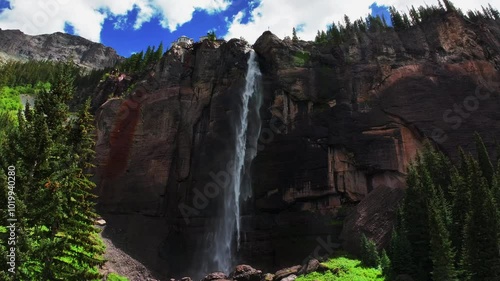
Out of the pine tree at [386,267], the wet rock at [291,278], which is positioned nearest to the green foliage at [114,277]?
the wet rock at [291,278]

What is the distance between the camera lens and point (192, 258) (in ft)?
147

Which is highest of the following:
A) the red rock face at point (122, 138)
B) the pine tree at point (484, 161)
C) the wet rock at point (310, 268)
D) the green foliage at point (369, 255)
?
the red rock face at point (122, 138)

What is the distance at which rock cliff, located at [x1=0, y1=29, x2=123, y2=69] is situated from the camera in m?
184

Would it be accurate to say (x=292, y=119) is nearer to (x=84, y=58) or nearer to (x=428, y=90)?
(x=428, y=90)

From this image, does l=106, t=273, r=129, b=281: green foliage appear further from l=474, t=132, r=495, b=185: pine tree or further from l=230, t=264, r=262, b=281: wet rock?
l=474, t=132, r=495, b=185: pine tree

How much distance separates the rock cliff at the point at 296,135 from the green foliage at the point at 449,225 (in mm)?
4154

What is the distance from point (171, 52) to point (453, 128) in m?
A: 39.3

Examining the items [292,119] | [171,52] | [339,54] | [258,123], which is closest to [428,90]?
[339,54]

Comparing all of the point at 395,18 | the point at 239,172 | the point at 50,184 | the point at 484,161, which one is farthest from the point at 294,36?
the point at 50,184

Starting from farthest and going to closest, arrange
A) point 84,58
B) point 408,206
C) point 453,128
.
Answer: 1. point 84,58
2. point 453,128
3. point 408,206

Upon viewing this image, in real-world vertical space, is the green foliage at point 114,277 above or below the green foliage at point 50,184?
below

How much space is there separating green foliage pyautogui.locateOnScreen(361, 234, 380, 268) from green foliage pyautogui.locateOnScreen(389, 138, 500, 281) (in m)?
1.40

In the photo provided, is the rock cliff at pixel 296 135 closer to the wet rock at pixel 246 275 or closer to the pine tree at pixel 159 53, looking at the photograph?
the wet rock at pixel 246 275

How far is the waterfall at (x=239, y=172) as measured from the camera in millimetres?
44406
